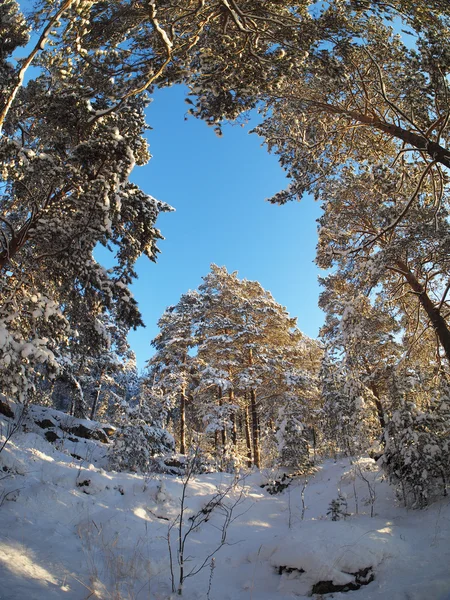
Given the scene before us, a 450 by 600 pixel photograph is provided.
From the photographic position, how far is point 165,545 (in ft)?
17.9

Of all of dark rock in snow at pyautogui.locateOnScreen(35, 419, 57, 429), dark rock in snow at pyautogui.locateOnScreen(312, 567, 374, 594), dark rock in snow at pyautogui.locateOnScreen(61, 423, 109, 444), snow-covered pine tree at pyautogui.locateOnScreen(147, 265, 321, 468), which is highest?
snow-covered pine tree at pyautogui.locateOnScreen(147, 265, 321, 468)

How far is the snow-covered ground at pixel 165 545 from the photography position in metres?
3.72

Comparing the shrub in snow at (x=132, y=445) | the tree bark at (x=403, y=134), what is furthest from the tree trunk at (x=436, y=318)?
the shrub in snow at (x=132, y=445)

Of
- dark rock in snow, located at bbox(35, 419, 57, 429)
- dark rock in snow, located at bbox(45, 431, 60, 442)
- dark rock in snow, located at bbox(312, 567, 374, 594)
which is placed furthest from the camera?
dark rock in snow, located at bbox(35, 419, 57, 429)

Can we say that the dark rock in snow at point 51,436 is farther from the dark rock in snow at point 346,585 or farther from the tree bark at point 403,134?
the tree bark at point 403,134

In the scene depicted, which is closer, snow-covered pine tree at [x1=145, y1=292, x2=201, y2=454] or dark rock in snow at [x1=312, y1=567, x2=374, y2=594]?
dark rock in snow at [x1=312, y1=567, x2=374, y2=594]

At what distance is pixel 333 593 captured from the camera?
384 cm

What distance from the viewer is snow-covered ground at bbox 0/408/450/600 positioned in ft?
12.2

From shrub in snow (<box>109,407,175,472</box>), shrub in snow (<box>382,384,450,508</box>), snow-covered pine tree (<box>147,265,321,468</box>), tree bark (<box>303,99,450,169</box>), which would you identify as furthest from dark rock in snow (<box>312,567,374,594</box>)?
snow-covered pine tree (<box>147,265,321,468</box>)

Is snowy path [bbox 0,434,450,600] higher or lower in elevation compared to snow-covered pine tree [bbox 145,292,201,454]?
lower

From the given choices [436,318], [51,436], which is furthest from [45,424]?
[436,318]

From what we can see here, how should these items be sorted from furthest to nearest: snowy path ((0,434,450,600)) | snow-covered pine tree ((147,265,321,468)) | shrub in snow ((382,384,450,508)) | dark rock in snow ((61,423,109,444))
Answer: snow-covered pine tree ((147,265,321,468))
dark rock in snow ((61,423,109,444))
shrub in snow ((382,384,450,508))
snowy path ((0,434,450,600))

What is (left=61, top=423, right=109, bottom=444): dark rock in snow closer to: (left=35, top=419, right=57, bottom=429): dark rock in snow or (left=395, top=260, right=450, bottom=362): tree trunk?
(left=35, top=419, right=57, bottom=429): dark rock in snow

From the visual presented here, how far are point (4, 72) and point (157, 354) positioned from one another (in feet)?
59.5
